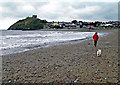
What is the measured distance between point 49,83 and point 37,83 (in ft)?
1.72

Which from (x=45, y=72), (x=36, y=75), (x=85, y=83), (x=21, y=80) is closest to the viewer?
(x=85, y=83)

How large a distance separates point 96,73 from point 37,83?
9.75 ft

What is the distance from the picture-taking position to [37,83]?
5168mm

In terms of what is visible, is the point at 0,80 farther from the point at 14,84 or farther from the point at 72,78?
the point at 72,78

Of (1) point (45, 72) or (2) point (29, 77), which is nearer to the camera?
(2) point (29, 77)

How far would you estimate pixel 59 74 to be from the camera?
6.05 metres

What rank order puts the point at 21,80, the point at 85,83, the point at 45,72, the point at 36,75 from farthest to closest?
the point at 45,72, the point at 36,75, the point at 21,80, the point at 85,83

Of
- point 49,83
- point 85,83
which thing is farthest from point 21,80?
point 85,83

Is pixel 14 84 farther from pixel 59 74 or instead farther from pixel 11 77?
pixel 59 74

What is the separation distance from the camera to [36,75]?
6.02m

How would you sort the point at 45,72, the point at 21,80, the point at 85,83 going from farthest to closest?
the point at 45,72
the point at 21,80
the point at 85,83

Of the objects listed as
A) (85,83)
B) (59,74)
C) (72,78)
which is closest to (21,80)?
(59,74)

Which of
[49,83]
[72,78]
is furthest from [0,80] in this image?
[72,78]

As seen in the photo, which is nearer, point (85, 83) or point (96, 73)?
point (85, 83)
